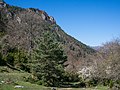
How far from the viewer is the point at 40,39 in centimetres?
3422

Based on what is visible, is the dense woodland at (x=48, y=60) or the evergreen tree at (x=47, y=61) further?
the dense woodland at (x=48, y=60)

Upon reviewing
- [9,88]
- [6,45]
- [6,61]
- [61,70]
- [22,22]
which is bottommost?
[9,88]

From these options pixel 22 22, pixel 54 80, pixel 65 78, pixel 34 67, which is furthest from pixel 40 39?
pixel 22 22

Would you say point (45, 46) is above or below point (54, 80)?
above

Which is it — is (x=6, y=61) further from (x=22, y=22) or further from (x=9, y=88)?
(x=9, y=88)

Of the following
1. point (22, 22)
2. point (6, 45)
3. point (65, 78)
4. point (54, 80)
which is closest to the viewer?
point (54, 80)

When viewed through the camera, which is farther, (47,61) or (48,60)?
(48,60)

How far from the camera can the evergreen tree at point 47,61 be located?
32875 mm

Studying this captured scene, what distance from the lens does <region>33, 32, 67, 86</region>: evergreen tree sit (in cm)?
3288

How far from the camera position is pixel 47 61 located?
108 ft

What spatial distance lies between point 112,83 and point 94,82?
879 cm

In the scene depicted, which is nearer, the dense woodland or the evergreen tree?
the evergreen tree

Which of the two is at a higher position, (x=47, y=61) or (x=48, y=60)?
(x=48, y=60)

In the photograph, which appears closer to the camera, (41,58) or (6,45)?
(41,58)
